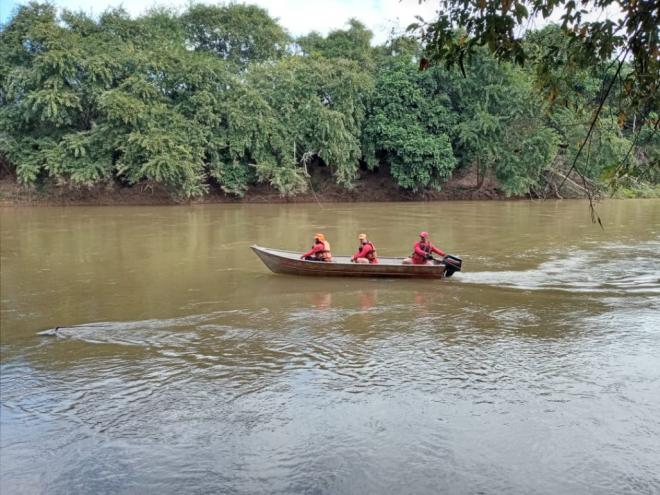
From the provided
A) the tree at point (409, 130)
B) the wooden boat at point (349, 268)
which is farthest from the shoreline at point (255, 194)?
the wooden boat at point (349, 268)

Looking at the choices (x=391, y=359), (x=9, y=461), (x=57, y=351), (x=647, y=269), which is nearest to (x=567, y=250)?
(x=647, y=269)

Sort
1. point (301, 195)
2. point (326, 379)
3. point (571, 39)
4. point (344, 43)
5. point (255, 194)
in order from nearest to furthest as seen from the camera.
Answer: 1. point (571, 39)
2. point (326, 379)
3. point (255, 194)
4. point (301, 195)
5. point (344, 43)

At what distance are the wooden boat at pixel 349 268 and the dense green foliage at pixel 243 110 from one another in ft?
47.4

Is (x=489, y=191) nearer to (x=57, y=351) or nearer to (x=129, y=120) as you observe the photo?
(x=129, y=120)

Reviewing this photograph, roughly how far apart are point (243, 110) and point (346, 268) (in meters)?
19.1

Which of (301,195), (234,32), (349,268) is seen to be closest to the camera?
(349,268)

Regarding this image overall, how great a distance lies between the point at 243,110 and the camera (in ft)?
94.1

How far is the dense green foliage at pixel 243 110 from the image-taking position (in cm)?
2644

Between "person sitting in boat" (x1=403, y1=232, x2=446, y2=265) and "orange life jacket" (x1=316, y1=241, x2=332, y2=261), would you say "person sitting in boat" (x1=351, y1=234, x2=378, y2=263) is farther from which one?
"person sitting in boat" (x1=403, y1=232, x2=446, y2=265)

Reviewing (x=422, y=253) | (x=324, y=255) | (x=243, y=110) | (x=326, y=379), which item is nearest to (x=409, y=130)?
(x=243, y=110)

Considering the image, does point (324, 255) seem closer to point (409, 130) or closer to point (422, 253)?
point (422, 253)

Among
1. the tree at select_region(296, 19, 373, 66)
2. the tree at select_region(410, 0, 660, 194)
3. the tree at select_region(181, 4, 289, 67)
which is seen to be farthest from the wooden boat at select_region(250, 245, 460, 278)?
the tree at select_region(296, 19, 373, 66)

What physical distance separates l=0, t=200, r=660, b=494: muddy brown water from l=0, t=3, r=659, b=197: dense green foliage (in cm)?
1435

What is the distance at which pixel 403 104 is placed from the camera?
105 feet
